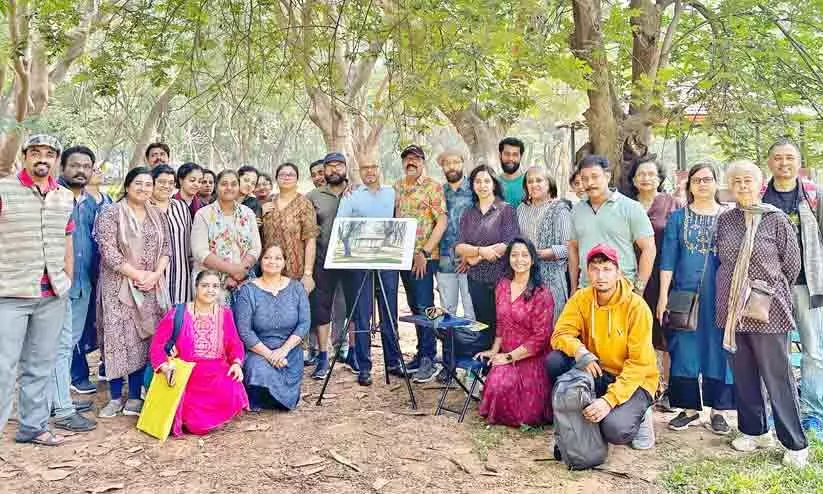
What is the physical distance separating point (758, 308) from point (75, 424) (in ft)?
15.8

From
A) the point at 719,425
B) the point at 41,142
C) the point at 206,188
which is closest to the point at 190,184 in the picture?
the point at 206,188

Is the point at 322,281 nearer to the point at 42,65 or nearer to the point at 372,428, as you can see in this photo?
the point at 372,428

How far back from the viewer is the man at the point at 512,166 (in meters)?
5.85

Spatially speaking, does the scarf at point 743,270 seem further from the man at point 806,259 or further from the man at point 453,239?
the man at point 453,239

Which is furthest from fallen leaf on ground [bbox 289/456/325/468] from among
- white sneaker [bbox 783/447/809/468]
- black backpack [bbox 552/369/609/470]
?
white sneaker [bbox 783/447/809/468]

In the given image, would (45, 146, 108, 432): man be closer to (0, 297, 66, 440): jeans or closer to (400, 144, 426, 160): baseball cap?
(0, 297, 66, 440): jeans

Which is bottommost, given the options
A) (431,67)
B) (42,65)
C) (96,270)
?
(96,270)

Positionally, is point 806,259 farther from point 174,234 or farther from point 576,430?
point 174,234

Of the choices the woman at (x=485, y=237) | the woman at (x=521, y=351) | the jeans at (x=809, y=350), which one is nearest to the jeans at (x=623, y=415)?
the woman at (x=521, y=351)

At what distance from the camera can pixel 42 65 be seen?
8.79 m

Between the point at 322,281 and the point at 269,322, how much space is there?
97 centimetres

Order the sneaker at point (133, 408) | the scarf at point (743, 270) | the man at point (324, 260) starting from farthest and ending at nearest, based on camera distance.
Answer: the man at point (324, 260) < the sneaker at point (133, 408) < the scarf at point (743, 270)

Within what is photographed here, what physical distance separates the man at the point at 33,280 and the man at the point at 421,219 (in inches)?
108

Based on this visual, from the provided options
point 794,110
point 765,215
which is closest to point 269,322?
point 765,215
